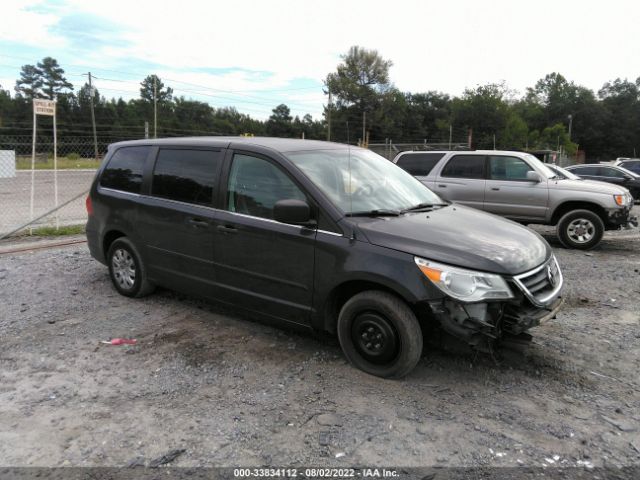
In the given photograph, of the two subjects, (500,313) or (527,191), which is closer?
(500,313)

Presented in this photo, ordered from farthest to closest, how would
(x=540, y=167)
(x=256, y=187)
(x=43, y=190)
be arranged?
(x=43, y=190), (x=540, y=167), (x=256, y=187)

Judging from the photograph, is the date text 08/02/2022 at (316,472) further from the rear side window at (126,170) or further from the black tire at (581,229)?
the black tire at (581,229)

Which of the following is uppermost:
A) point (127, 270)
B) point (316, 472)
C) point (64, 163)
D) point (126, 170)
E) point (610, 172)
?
point (610, 172)

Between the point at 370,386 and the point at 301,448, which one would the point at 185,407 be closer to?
the point at 301,448

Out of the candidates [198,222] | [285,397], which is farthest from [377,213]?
[198,222]

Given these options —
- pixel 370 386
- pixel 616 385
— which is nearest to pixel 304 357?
pixel 370 386

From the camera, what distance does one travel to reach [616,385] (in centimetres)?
359

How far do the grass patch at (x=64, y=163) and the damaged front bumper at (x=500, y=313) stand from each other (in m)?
22.7

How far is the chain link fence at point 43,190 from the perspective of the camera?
10008mm

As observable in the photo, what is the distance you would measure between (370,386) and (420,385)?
37cm

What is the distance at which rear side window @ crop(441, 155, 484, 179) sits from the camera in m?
9.69

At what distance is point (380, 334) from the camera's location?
11.6 ft

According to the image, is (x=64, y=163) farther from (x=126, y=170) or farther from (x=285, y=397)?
(x=285, y=397)

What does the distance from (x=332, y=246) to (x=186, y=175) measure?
1866 mm
